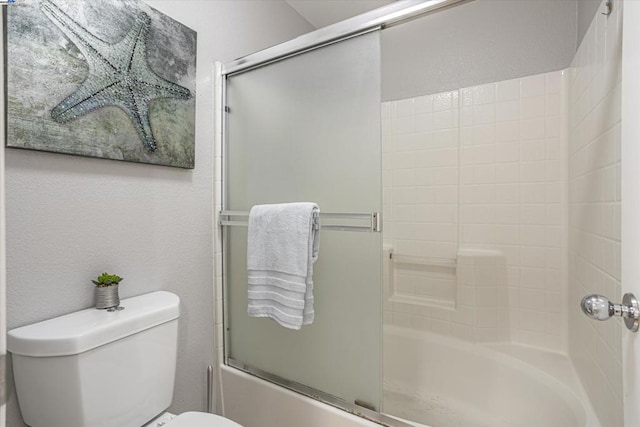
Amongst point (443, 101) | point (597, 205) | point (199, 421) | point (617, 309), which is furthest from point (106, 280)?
point (443, 101)

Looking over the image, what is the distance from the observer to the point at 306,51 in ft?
4.46

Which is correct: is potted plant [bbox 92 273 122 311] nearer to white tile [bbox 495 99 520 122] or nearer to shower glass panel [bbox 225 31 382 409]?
shower glass panel [bbox 225 31 382 409]

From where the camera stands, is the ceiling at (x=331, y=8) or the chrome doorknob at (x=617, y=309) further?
the ceiling at (x=331, y=8)

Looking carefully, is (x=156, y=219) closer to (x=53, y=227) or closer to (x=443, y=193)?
(x=53, y=227)

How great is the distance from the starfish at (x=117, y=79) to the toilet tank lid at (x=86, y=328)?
58cm

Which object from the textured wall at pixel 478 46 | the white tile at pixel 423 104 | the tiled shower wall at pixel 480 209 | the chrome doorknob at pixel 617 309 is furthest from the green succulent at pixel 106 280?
the white tile at pixel 423 104

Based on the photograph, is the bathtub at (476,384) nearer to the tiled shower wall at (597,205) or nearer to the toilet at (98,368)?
the tiled shower wall at (597,205)

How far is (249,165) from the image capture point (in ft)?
Answer: 5.02

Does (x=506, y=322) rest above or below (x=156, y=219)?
below

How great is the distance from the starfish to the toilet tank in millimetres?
611

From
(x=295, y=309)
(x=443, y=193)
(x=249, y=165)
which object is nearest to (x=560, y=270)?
(x=443, y=193)

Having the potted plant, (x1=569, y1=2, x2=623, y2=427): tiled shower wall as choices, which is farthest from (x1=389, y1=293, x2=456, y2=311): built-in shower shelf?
the potted plant

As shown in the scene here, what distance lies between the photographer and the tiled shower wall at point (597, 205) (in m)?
1.04

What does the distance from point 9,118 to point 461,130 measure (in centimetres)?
189
